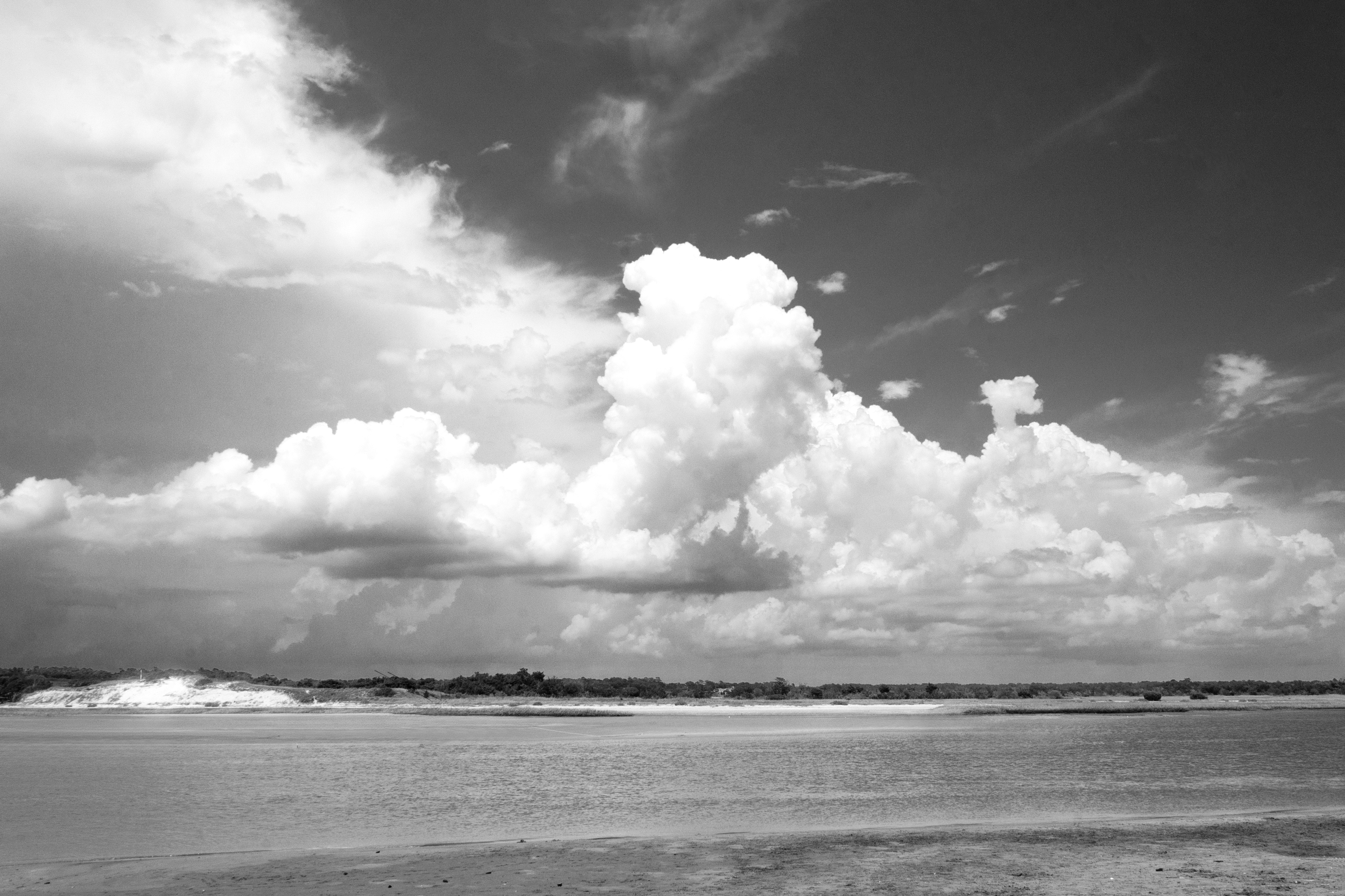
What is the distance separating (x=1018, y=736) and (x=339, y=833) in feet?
235

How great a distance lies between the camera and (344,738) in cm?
8581

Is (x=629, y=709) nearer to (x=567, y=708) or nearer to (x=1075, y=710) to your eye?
(x=567, y=708)

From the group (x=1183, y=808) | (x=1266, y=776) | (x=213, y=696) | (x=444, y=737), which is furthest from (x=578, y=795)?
(x=213, y=696)

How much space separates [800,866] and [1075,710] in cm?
15697

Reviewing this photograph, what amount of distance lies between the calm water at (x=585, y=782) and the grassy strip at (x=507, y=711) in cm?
5287

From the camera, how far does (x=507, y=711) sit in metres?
157

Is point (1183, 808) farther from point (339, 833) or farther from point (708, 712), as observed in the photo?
point (708, 712)

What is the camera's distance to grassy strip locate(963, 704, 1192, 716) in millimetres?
155375

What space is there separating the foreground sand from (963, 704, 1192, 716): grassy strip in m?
125

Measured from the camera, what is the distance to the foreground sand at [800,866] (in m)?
23.2

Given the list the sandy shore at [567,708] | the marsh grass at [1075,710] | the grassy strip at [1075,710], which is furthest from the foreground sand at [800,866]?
the grassy strip at [1075,710]

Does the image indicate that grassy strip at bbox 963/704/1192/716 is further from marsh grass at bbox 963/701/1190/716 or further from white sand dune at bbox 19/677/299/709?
white sand dune at bbox 19/677/299/709

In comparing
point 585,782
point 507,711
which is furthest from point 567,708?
point 585,782

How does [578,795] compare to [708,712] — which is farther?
[708,712]
